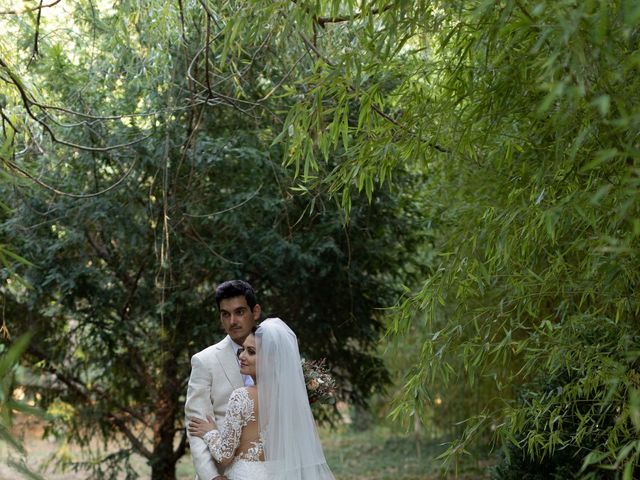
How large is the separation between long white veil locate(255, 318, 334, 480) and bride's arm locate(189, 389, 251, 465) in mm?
76

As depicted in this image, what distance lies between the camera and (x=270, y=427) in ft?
11.4

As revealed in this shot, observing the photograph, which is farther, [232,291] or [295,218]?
[295,218]

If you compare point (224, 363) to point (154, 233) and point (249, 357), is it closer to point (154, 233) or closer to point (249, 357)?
point (249, 357)

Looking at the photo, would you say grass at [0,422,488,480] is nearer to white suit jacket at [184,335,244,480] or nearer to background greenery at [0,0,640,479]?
background greenery at [0,0,640,479]

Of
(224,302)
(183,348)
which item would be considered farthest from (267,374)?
(183,348)

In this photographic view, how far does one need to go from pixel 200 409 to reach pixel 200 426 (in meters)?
0.12

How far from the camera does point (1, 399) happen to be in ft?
6.96

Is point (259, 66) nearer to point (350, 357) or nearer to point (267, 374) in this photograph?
point (350, 357)

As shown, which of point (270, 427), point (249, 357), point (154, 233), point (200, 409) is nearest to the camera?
point (270, 427)

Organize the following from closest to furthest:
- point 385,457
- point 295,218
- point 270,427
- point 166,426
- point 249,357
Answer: point 270,427, point 249,357, point 295,218, point 166,426, point 385,457

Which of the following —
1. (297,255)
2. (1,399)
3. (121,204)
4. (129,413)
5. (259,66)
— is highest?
(259,66)

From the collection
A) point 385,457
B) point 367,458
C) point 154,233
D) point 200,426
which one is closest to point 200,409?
point 200,426

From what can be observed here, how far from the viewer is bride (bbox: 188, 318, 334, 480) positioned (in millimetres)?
3467

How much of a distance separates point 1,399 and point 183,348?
5.21m
